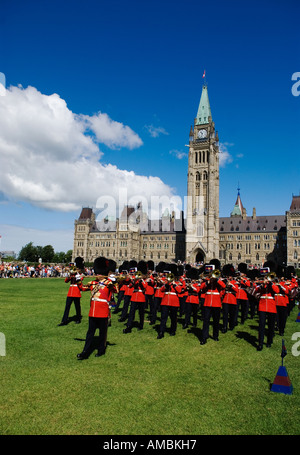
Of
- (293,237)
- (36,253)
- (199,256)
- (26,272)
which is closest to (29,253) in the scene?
(36,253)

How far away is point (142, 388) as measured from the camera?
261 inches

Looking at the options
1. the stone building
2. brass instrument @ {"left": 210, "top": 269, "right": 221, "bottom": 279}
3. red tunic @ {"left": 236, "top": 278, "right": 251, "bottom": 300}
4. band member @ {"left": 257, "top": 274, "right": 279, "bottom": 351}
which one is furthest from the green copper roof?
band member @ {"left": 257, "top": 274, "right": 279, "bottom": 351}

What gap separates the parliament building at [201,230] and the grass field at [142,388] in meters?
72.7

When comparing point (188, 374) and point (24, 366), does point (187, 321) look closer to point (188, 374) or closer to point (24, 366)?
point (188, 374)

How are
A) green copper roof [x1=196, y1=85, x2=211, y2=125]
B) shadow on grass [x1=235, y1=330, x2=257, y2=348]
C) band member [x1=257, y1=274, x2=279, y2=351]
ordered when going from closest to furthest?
band member [x1=257, y1=274, x2=279, y2=351]
shadow on grass [x1=235, y1=330, x2=257, y2=348]
green copper roof [x1=196, y1=85, x2=211, y2=125]

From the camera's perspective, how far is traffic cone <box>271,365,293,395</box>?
6637 mm

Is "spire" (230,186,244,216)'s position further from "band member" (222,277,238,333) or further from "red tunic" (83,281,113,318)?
"red tunic" (83,281,113,318)

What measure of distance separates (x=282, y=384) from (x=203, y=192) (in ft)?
272

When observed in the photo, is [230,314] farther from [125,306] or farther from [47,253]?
[47,253]

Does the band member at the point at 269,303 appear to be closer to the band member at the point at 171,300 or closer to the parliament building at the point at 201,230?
the band member at the point at 171,300

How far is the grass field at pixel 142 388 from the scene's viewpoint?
A: 5219 millimetres

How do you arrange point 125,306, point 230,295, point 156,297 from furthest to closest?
1. point 156,297
2. point 125,306
3. point 230,295
